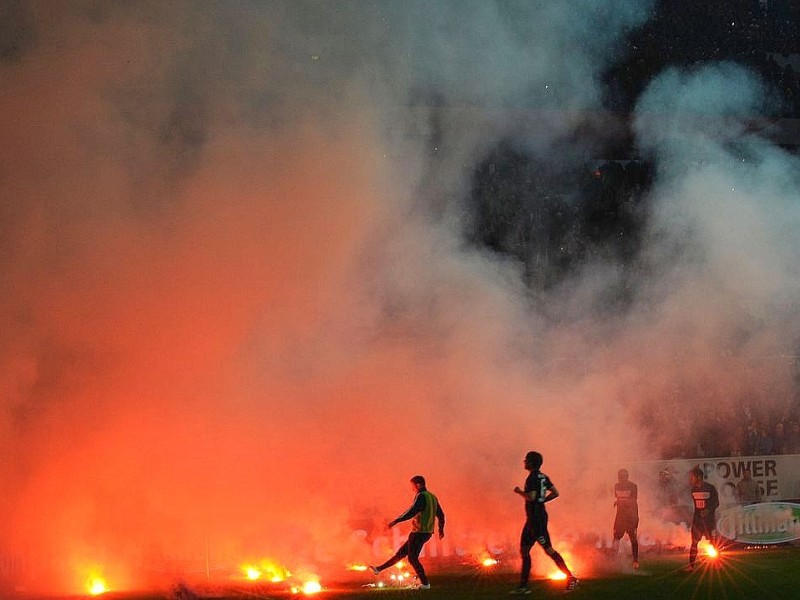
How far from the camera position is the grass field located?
973 cm

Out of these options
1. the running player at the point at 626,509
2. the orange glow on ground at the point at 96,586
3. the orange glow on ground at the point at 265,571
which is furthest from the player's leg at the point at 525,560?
the orange glow on ground at the point at 96,586

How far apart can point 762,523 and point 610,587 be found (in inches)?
227

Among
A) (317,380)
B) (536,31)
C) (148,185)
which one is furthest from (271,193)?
(536,31)

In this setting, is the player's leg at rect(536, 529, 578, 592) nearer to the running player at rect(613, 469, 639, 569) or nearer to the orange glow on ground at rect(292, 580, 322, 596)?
the orange glow on ground at rect(292, 580, 322, 596)

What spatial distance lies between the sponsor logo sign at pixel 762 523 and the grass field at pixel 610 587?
228cm

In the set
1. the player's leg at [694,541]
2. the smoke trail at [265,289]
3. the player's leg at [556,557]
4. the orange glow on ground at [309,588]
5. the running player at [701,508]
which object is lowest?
the orange glow on ground at [309,588]

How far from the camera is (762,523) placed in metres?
15.3

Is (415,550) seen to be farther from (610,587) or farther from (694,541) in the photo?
(694,541)

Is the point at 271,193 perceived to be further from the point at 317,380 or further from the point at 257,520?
the point at 257,520

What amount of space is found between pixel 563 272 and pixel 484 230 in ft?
6.25

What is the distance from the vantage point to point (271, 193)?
1291 cm

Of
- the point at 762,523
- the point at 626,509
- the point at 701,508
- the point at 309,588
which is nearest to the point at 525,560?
the point at 309,588

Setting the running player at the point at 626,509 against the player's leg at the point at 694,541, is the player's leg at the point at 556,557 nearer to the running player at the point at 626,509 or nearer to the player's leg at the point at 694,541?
the player's leg at the point at 694,541

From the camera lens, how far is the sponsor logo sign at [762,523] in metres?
15.1
